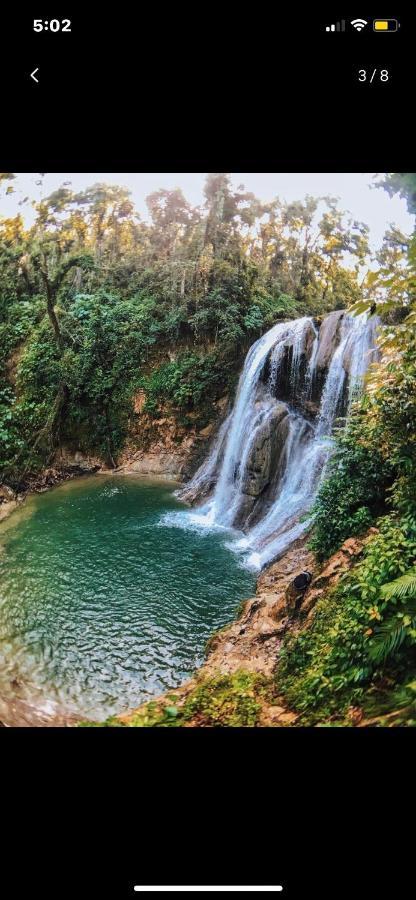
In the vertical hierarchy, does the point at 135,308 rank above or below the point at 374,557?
above

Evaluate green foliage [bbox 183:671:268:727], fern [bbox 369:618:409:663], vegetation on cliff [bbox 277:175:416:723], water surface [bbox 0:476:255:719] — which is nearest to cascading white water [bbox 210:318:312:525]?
water surface [bbox 0:476:255:719]

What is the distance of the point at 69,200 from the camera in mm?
3473

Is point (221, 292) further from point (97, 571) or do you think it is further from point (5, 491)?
point (97, 571)

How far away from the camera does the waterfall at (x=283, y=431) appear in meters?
7.86

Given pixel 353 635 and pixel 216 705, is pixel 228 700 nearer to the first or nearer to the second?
pixel 216 705

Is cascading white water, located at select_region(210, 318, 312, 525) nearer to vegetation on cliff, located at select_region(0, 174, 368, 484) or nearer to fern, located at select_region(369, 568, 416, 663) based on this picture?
vegetation on cliff, located at select_region(0, 174, 368, 484)
